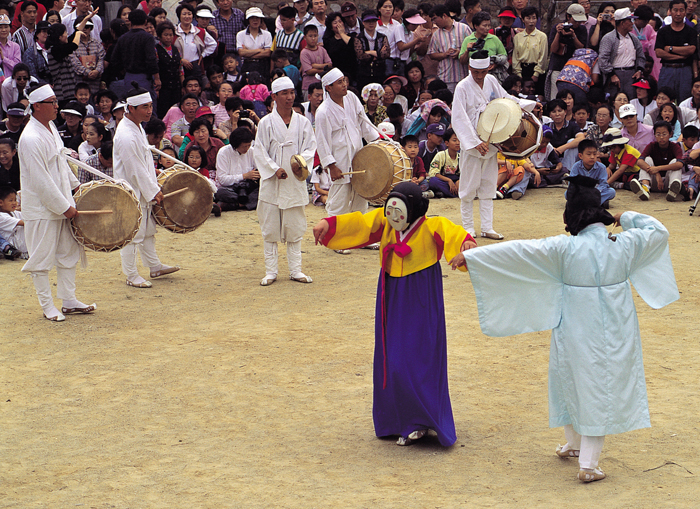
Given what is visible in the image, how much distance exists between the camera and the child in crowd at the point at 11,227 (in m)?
8.76

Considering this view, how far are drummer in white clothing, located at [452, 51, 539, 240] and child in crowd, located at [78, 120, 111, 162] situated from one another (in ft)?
14.4

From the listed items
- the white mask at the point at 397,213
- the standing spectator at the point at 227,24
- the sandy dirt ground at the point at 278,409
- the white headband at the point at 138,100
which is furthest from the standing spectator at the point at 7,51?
the white mask at the point at 397,213

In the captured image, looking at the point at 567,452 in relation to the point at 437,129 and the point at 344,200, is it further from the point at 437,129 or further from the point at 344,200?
the point at 437,129

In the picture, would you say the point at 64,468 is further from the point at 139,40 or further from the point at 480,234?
the point at 139,40

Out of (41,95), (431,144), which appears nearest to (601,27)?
(431,144)

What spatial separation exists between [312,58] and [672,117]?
5266 millimetres

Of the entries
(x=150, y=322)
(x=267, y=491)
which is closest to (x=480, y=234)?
(x=150, y=322)

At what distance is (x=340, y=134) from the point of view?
8.66 metres

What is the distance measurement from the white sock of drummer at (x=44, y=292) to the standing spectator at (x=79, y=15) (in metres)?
6.28

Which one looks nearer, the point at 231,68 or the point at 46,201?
the point at 46,201

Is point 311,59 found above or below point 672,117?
above

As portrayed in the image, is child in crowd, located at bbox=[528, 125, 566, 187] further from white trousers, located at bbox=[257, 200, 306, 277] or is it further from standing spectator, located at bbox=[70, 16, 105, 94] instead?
standing spectator, located at bbox=[70, 16, 105, 94]

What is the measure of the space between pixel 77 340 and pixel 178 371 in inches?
46.2

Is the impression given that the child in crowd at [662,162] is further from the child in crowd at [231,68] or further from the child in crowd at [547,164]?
the child in crowd at [231,68]
